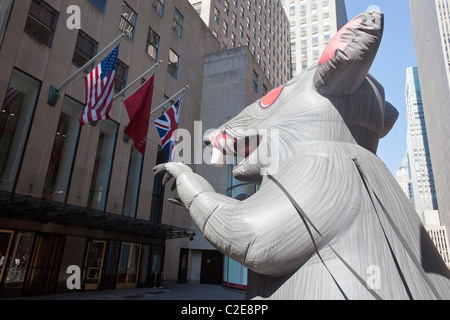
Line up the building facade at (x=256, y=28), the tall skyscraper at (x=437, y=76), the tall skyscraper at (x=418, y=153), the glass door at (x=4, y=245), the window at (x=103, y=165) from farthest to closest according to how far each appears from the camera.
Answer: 1. the tall skyscraper at (x=418, y=153)
2. the tall skyscraper at (x=437, y=76)
3. the building facade at (x=256, y=28)
4. the window at (x=103, y=165)
5. the glass door at (x=4, y=245)

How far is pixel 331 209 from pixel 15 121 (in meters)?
12.1

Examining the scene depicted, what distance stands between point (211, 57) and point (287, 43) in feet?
117

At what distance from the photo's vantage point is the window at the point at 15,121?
1018 centimetres

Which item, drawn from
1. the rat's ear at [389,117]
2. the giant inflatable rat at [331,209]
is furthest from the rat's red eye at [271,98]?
the rat's ear at [389,117]

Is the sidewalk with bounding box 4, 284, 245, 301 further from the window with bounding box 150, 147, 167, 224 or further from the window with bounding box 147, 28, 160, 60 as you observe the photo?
the window with bounding box 147, 28, 160, 60

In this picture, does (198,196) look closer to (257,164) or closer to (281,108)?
(257,164)

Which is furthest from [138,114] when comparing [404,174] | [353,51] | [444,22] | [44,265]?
[404,174]

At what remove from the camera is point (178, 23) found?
68.3 feet

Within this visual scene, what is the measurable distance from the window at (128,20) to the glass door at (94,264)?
10317 millimetres

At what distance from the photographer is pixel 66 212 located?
1079 cm

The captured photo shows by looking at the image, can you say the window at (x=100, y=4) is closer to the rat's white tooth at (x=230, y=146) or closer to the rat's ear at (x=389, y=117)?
the rat's white tooth at (x=230, y=146)

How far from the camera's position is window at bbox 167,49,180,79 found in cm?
1945

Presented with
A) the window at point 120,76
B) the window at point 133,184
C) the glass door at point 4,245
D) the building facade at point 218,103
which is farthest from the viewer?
the building facade at point 218,103
